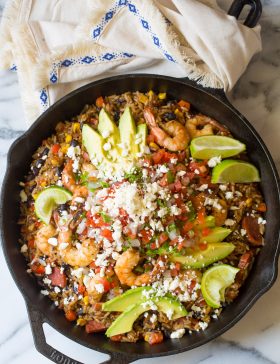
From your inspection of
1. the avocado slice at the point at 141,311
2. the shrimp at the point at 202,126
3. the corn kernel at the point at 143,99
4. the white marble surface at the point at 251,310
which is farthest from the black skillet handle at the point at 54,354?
the corn kernel at the point at 143,99

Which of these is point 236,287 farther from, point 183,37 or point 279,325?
point 183,37

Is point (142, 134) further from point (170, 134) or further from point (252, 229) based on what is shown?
point (252, 229)

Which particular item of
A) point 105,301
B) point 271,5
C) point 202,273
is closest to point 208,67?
point 271,5

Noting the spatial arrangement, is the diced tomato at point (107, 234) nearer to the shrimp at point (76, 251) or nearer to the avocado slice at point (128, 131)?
the shrimp at point (76, 251)

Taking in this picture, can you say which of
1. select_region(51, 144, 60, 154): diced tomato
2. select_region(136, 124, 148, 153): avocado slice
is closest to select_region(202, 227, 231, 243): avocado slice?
select_region(136, 124, 148, 153): avocado slice

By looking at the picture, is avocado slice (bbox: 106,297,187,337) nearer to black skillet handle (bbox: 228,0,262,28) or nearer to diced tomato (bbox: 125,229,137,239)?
diced tomato (bbox: 125,229,137,239)
